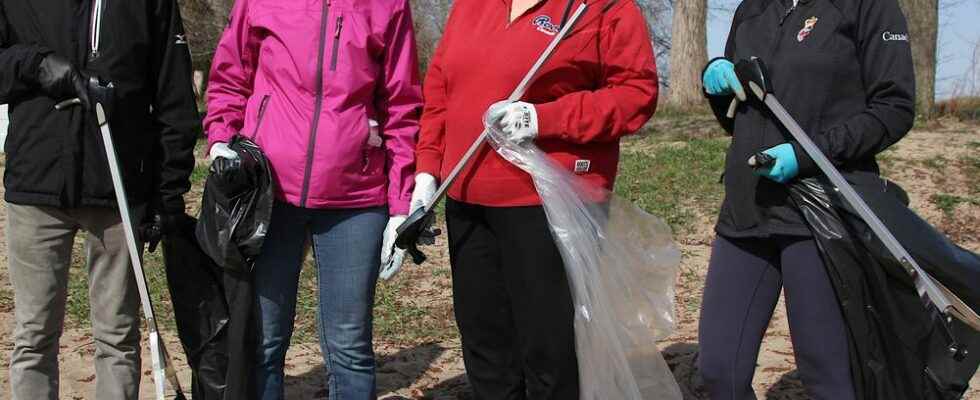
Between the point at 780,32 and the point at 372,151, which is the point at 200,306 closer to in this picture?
the point at 372,151

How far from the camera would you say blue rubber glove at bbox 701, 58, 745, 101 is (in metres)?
3.16

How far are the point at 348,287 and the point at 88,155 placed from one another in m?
0.92

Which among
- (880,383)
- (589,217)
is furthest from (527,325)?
(880,383)

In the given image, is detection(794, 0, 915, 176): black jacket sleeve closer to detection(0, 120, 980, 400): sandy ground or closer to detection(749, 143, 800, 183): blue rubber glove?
detection(749, 143, 800, 183): blue rubber glove

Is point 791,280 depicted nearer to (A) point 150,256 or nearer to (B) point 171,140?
(B) point 171,140

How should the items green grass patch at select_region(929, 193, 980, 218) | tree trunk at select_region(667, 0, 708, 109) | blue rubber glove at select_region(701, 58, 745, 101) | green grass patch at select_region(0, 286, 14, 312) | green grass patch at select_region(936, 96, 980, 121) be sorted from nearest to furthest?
blue rubber glove at select_region(701, 58, 745, 101), green grass patch at select_region(0, 286, 14, 312), green grass patch at select_region(929, 193, 980, 218), green grass patch at select_region(936, 96, 980, 121), tree trunk at select_region(667, 0, 708, 109)

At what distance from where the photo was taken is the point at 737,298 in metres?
3.27

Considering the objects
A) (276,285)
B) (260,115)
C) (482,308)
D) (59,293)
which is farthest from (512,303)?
(59,293)

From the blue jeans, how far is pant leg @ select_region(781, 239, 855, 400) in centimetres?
129

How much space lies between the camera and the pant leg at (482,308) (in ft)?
10.6

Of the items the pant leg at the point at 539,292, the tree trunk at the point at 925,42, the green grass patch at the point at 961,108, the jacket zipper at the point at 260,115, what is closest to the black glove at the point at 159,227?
the jacket zipper at the point at 260,115

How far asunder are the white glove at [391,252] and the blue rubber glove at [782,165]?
1119mm

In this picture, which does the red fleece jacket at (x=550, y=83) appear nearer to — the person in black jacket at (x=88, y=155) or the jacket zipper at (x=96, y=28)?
the person in black jacket at (x=88, y=155)

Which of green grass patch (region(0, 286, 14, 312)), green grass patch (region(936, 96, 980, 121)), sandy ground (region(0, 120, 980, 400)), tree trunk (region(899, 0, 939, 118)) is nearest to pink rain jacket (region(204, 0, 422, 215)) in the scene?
sandy ground (region(0, 120, 980, 400))
